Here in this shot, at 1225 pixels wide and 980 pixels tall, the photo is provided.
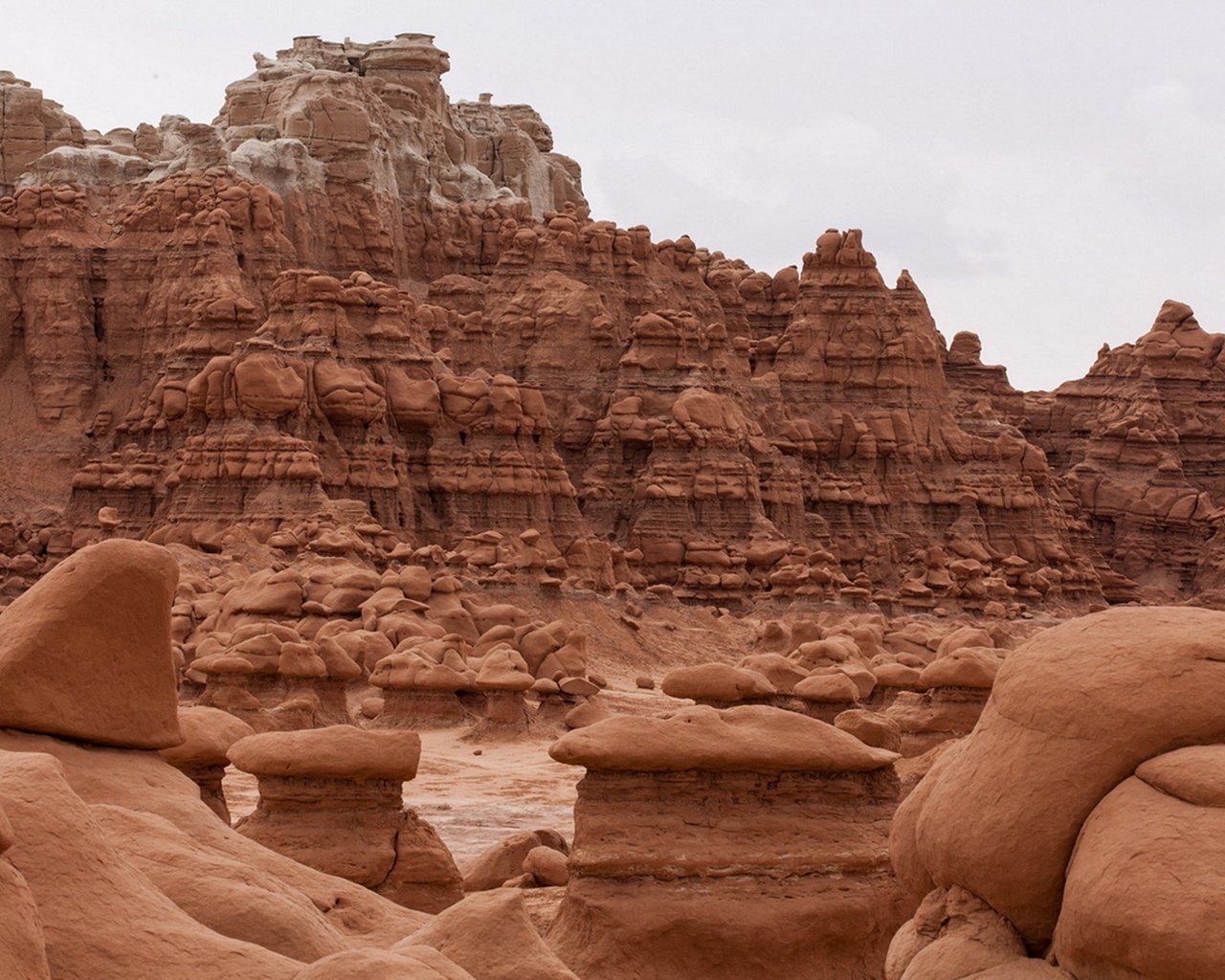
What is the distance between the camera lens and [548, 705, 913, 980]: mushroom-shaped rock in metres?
11.3

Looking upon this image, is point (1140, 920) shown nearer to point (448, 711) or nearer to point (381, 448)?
point (448, 711)

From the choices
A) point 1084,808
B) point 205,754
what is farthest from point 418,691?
point 1084,808

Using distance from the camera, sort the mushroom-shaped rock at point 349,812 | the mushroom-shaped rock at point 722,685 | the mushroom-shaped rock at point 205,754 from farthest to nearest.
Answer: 1. the mushroom-shaped rock at point 722,685
2. the mushroom-shaped rock at point 349,812
3. the mushroom-shaped rock at point 205,754

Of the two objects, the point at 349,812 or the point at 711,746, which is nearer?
the point at 711,746

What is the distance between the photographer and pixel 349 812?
13.8 meters

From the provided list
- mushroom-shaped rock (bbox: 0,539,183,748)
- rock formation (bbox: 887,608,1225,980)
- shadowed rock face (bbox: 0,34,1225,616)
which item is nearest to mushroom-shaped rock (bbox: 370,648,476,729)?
shadowed rock face (bbox: 0,34,1225,616)

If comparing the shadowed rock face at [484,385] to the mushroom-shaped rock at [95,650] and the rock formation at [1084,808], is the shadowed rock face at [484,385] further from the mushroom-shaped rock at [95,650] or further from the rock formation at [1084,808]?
the rock formation at [1084,808]

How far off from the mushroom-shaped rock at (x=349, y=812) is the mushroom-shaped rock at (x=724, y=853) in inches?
74.5

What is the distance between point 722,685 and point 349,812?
22.9 feet

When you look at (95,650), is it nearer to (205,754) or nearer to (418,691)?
(205,754)

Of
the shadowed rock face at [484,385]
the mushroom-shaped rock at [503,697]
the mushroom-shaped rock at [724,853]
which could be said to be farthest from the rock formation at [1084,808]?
the shadowed rock face at [484,385]

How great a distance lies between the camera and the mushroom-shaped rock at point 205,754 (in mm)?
12727

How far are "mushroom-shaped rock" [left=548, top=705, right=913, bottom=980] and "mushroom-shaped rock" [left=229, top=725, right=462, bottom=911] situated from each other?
1893mm

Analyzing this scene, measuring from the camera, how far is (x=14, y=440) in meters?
56.5
